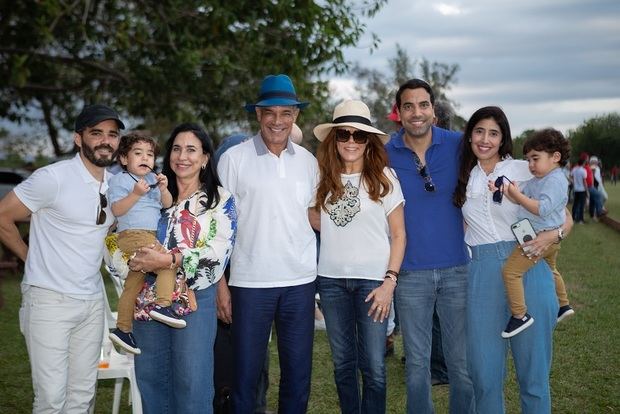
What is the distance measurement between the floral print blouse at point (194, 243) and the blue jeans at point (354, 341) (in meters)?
0.73

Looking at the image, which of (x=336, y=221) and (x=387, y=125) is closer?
(x=336, y=221)

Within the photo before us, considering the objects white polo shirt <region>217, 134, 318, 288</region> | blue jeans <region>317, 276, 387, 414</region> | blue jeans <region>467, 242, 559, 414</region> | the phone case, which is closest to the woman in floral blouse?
white polo shirt <region>217, 134, 318, 288</region>

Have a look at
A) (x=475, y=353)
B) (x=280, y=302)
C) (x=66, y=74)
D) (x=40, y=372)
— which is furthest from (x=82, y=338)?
(x=66, y=74)

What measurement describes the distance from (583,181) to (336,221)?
18.6m

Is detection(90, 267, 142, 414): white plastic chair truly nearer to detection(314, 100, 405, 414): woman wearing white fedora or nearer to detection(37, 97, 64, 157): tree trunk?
detection(314, 100, 405, 414): woman wearing white fedora

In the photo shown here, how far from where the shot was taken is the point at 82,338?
404 centimetres

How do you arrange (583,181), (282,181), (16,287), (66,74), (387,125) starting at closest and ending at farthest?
(282,181)
(16,287)
(66,74)
(583,181)
(387,125)

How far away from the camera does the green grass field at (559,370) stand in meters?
5.71

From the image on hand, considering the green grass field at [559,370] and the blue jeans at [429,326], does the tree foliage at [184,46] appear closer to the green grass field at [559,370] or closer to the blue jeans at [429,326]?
the green grass field at [559,370]

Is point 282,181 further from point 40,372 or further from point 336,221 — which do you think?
point 40,372

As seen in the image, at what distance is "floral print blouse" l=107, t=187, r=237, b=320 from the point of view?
386cm

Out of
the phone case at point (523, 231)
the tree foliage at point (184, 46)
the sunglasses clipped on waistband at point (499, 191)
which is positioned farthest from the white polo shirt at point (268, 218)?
the tree foliage at point (184, 46)

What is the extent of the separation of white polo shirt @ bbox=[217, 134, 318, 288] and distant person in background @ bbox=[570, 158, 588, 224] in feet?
60.6

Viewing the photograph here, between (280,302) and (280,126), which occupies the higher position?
(280,126)
